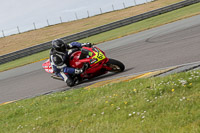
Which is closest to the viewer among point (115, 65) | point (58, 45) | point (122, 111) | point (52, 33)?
point (122, 111)

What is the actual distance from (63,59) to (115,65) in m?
1.64

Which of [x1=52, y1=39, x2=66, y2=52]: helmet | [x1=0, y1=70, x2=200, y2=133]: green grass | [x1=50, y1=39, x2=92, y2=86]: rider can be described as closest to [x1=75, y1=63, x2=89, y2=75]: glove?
[x1=50, y1=39, x2=92, y2=86]: rider

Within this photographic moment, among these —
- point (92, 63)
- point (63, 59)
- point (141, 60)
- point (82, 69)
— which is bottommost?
point (141, 60)

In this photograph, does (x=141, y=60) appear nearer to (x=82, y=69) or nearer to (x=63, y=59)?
(x=82, y=69)

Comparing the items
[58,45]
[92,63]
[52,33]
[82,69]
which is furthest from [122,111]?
[52,33]

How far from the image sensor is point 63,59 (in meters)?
9.89

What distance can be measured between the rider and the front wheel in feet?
2.67

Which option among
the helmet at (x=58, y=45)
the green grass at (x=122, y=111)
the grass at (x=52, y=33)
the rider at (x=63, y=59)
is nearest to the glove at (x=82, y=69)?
the rider at (x=63, y=59)

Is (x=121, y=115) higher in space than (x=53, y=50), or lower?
lower

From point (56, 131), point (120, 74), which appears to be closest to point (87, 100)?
point (56, 131)

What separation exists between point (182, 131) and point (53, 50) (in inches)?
267

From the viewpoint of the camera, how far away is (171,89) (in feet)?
18.6

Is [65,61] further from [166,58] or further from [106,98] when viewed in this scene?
[106,98]

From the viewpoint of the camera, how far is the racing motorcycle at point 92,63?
9.67m
